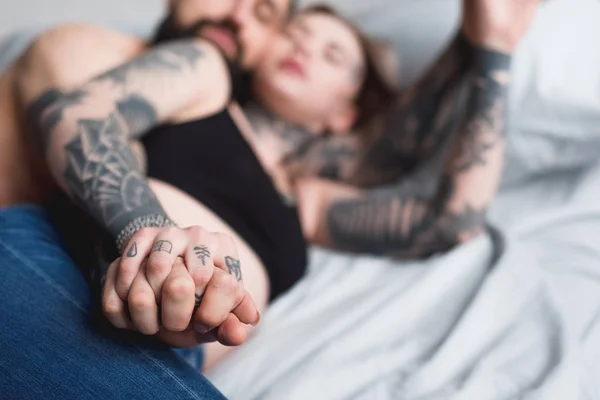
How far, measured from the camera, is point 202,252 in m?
0.58

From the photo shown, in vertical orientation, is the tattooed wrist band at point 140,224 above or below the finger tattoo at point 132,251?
below

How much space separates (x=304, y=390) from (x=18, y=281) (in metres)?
0.37

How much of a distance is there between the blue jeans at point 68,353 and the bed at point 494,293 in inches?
6.9

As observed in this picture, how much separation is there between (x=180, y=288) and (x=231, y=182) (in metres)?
0.48

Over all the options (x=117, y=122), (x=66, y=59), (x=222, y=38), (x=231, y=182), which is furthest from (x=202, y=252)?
(x=222, y=38)

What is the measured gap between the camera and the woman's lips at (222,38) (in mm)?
1144

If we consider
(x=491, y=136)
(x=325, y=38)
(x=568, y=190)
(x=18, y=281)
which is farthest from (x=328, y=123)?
(x=18, y=281)

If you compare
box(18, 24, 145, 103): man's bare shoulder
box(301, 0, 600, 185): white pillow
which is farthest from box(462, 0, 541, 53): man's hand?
box(18, 24, 145, 103): man's bare shoulder

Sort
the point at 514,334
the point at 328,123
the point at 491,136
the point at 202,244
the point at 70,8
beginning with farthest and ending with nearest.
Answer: the point at 70,8 → the point at 328,123 → the point at 491,136 → the point at 514,334 → the point at 202,244

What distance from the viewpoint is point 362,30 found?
1.47 metres

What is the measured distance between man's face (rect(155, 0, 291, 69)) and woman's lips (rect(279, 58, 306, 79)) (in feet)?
0.22

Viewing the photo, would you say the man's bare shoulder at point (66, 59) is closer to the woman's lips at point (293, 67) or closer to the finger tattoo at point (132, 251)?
the woman's lips at point (293, 67)

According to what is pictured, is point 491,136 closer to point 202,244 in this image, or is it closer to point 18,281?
point 202,244

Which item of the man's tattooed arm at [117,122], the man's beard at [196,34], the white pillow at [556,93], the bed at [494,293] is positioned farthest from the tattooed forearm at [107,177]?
the white pillow at [556,93]
